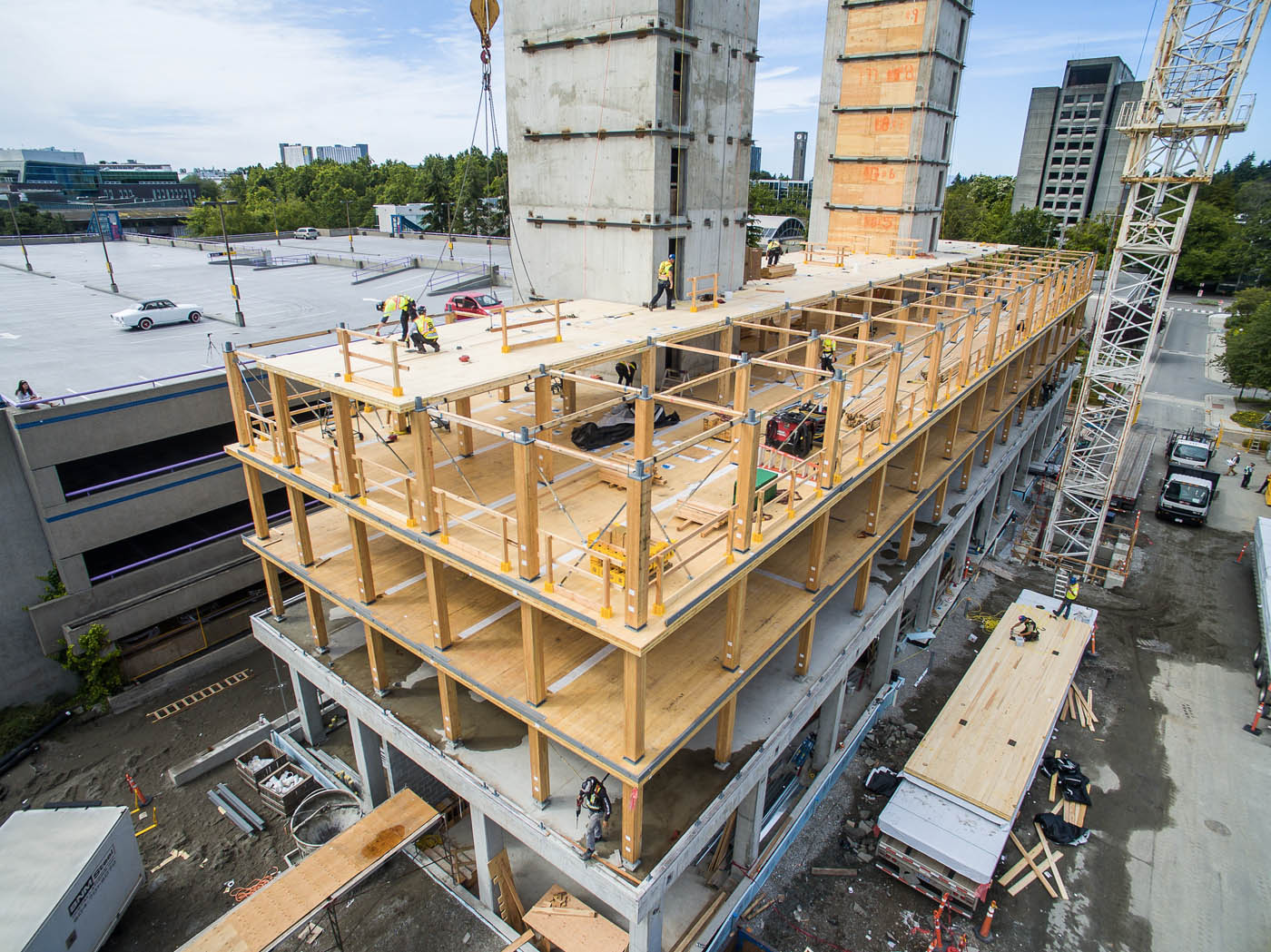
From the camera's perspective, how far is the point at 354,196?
121m

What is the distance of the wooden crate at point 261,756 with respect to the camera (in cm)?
2133

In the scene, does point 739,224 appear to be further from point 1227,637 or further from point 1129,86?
point 1129,86

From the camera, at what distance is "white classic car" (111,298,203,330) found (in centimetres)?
3209

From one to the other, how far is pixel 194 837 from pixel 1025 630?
28510 mm

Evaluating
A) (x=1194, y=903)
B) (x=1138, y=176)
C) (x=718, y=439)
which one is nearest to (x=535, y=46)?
(x=718, y=439)

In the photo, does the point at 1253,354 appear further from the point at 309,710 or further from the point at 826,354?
the point at 309,710

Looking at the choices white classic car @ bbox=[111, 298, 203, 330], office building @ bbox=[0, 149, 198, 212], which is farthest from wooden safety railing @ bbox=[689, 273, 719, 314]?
office building @ bbox=[0, 149, 198, 212]

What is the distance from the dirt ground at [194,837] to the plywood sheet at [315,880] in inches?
107

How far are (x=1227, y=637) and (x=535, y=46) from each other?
119 feet

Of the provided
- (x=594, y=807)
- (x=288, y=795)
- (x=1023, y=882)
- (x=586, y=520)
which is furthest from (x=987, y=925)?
(x=288, y=795)

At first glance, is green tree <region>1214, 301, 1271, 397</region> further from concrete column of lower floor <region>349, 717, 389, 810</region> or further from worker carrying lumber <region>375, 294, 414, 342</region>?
concrete column of lower floor <region>349, 717, 389, 810</region>

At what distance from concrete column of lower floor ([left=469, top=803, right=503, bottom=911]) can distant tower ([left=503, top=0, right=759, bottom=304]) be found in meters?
15.6

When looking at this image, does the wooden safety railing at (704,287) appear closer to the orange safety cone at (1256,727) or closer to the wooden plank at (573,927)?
the wooden plank at (573,927)

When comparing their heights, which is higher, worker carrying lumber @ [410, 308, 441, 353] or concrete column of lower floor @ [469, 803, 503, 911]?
worker carrying lumber @ [410, 308, 441, 353]
